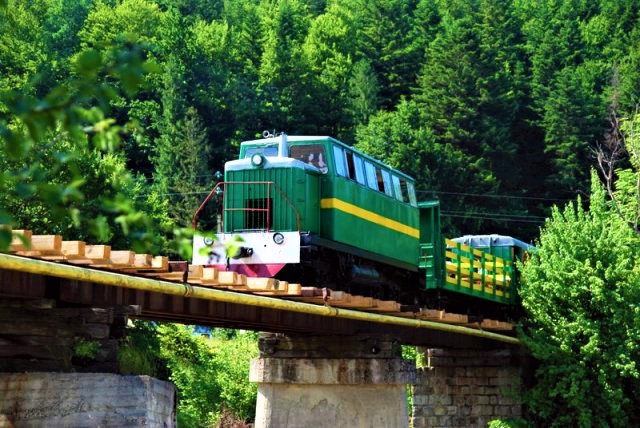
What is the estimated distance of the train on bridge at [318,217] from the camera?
63.7 ft

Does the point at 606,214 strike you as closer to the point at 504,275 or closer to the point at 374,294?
the point at 504,275

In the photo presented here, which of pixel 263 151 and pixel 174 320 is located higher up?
pixel 263 151

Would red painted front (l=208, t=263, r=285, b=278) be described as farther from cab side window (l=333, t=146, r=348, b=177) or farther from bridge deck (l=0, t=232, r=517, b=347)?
cab side window (l=333, t=146, r=348, b=177)

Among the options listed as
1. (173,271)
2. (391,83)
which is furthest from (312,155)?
(391,83)

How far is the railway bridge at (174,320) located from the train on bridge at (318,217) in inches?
36.7

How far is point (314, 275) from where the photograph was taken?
2025cm

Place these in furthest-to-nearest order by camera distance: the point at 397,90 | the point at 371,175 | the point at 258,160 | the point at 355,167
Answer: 1. the point at 397,90
2. the point at 371,175
3. the point at 355,167
4. the point at 258,160

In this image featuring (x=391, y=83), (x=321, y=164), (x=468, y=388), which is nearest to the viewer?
(x=321, y=164)

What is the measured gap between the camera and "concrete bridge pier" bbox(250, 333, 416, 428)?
862 inches

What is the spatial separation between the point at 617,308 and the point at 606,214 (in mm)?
Result: 3335

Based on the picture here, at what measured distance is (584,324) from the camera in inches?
1188

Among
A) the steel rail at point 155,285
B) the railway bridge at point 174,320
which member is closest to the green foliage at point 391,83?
the railway bridge at point 174,320

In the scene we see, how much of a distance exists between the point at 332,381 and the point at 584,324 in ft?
34.5

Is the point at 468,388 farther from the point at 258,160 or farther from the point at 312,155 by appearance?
the point at 258,160
